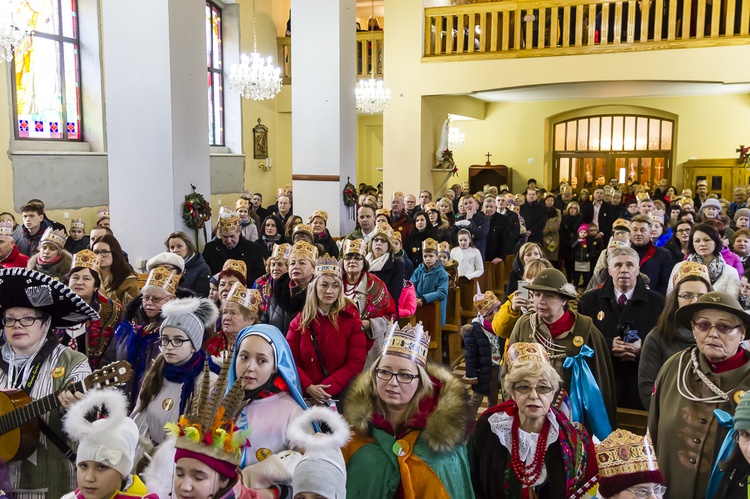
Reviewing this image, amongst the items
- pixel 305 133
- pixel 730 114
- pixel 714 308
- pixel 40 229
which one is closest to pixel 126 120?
pixel 40 229

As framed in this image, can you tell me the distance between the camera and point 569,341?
12.4 feet

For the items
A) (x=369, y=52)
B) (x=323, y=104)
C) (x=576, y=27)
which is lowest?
(x=323, y=104)

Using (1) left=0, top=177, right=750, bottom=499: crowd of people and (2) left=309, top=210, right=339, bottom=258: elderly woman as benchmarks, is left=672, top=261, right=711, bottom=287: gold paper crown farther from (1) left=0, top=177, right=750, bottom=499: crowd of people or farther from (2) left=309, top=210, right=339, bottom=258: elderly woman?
(2) left=309, top=210, right=339, bottom=258: elderly woman

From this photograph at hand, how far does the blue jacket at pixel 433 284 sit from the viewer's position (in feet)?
22.9

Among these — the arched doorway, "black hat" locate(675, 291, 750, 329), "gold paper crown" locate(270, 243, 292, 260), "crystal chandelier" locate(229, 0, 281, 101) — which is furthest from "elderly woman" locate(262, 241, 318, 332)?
the arched doorway

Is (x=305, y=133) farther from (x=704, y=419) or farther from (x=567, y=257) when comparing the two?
(x=704, y=419)

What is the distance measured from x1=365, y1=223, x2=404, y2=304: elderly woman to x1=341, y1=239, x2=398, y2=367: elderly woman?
2.91 ft

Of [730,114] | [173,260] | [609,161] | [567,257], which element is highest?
[730,114]

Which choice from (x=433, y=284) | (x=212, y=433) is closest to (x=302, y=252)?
(x=433, y=284)

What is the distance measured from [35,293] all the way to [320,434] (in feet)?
4.91

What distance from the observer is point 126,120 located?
765 centimetres

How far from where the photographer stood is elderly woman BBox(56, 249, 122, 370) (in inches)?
163

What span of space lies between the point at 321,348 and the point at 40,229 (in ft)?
16.1

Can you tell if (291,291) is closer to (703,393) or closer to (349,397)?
(349,397)
